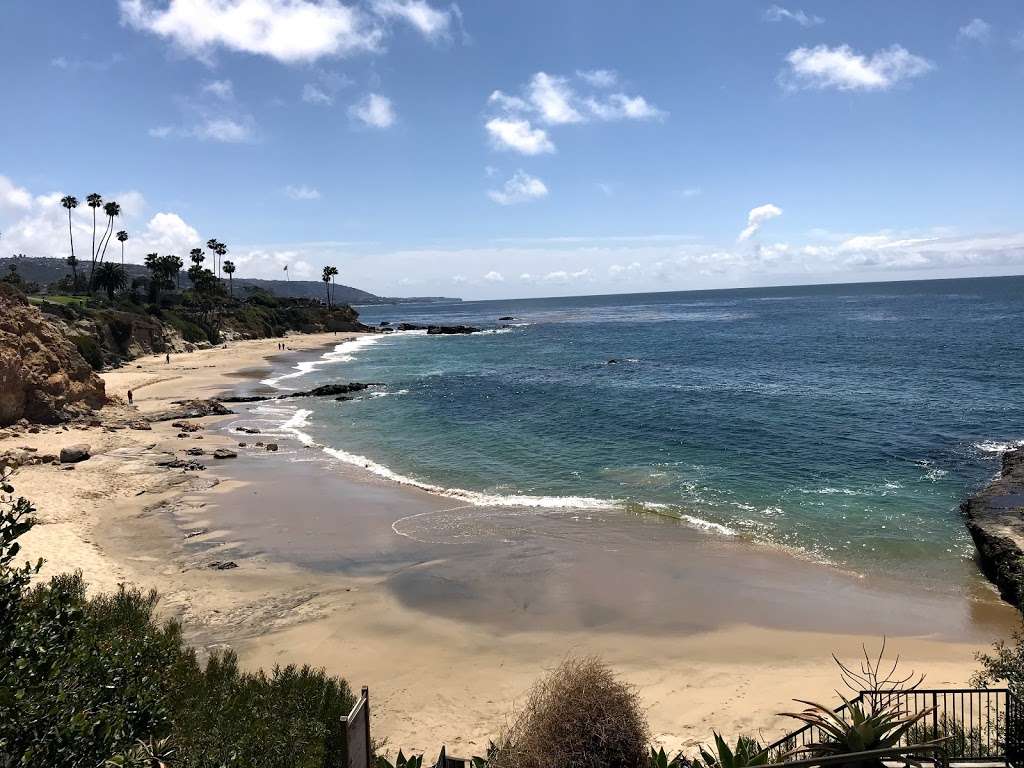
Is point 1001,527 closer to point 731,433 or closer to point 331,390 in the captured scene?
point 731,433

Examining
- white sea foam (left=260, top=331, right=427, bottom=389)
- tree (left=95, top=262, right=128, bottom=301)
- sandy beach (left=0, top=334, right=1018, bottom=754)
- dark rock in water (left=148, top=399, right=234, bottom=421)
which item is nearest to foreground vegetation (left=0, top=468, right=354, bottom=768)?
sandy beach (left=0, top=334, right=1018, bottom=754)

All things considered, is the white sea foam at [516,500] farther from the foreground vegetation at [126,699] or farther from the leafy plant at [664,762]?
the leafy plant at [664,762]

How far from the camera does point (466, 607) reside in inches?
665

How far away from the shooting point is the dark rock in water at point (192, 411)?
40.9m

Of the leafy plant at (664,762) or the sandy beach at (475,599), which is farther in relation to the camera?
the sandy beach at (475,599)

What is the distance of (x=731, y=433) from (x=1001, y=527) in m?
15.8

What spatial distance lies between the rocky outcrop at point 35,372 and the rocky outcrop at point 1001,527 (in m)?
41.5

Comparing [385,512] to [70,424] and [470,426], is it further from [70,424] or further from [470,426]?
[70,424]

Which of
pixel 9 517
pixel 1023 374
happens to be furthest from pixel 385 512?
pixel 1023 374

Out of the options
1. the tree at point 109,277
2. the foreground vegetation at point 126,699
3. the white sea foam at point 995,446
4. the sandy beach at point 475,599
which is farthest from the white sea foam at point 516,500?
the tree at point 109,277

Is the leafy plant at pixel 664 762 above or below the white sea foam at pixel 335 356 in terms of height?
below

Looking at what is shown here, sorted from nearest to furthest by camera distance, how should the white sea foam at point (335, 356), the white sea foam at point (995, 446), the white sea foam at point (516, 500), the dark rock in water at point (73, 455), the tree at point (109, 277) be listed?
the white sea foam at point (516, 500) → the dark rock in water at point (73, 455) → the white sea foam at point (995, 446) → the white sea foam at point (335, 356) → the tree at point (109, 277)

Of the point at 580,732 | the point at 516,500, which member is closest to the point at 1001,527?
the point at 516,500

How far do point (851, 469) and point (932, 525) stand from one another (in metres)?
6.26
